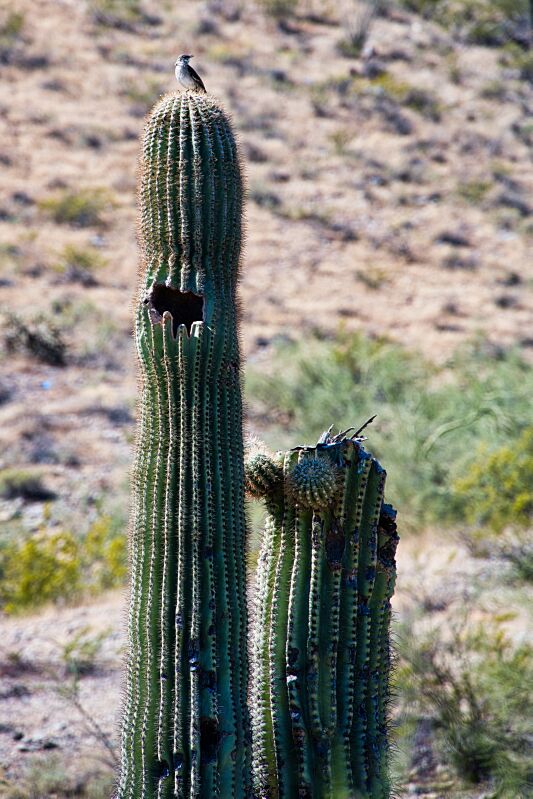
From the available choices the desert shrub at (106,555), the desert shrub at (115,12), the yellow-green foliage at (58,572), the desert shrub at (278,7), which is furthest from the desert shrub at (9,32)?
the yellow-green foliage at (58,572)

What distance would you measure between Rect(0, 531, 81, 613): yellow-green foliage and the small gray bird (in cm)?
569

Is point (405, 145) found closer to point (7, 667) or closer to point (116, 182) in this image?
point (116, 182)

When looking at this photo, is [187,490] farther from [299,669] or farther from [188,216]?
[188,216]

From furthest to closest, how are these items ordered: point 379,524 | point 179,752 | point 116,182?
point 116,182 → point 379,524 → point 179,752

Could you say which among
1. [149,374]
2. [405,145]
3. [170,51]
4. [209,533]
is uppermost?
[170,51]

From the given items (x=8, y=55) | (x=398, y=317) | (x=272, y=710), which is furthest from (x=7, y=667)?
(x=8, y=55)

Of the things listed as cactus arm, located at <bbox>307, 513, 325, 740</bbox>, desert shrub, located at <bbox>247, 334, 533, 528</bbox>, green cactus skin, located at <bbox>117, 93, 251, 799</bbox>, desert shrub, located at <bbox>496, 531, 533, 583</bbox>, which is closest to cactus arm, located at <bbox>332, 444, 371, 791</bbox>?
cactus arm, located at <bbox>307, 513, 325, 740</bbox>

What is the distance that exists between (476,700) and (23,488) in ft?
26.8

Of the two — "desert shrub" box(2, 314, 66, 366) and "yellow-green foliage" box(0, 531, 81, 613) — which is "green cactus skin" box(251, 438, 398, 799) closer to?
"yellow-green foliage" box(0, 531, 81, 613)

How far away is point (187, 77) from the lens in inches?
207

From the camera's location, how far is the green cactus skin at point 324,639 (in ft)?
14.5

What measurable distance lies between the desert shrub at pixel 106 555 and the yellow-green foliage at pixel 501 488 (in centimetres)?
341

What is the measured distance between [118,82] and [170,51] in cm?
339

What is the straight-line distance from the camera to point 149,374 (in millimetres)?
4238
